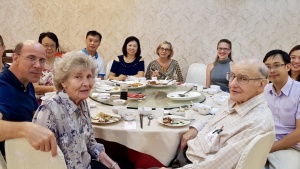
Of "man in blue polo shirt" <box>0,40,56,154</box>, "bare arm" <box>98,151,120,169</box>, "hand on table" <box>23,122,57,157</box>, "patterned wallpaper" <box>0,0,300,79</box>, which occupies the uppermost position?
"patterned wallpaper" <box>0,0,300,79</box>

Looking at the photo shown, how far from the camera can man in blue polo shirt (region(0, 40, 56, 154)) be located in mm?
1626

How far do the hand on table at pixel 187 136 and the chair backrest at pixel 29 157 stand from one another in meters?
0.89

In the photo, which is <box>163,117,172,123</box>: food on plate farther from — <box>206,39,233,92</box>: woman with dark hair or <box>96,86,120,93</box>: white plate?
<box>206,39,233,92</box>: woman with dark hair

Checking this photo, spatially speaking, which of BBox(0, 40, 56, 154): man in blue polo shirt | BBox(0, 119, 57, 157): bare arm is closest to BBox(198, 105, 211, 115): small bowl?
BBox(0, 40, 56, 154): man in blue polo shirt

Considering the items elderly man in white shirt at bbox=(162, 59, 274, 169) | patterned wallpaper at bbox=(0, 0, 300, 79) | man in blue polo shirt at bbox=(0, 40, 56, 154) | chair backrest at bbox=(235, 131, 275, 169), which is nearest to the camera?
chair backrest at bbox=(235, 131, 275, 169)

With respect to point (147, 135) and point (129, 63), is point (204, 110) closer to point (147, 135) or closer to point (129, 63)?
point (147, 135)

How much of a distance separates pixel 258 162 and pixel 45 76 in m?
2.25

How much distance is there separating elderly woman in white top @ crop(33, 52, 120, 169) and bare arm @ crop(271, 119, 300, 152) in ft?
4.40

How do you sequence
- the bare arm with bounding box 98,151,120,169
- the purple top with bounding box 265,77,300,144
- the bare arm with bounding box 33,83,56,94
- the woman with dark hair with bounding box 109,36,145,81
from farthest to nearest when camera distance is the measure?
the woman with dark hair with bounding box 109,36,145,81 < the bare arm with bounding box 33,83,56,94 < the purple top with bounding box 265,77,300,144 < the bare arm with bounding box 98,151,120,169

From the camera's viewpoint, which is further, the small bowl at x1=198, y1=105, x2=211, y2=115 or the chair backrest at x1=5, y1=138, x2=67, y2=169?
the small bowl at x1=198, y1=105, x2=211, y2=115

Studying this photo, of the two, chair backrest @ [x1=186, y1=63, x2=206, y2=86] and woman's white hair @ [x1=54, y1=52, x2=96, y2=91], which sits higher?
woman's white hair @ [x1=54, y1=52, x2=96, y2=91]

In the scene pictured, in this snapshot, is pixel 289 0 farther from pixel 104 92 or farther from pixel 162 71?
pixel 104 92

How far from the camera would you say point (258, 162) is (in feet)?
4.90

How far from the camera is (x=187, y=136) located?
1900 millimetres
